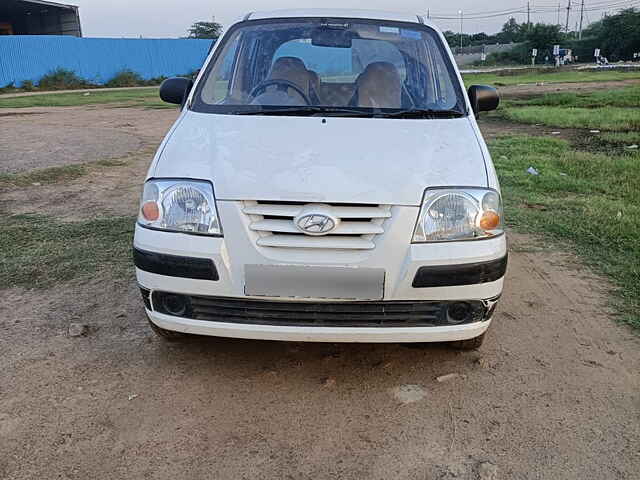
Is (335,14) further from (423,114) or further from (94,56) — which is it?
(94,56)

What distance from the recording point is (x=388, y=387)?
269cm

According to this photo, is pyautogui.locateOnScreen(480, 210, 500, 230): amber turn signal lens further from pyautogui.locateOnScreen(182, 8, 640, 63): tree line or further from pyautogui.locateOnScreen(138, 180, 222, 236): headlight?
pyautogui.locateOnScreen(182, 8, 640, 63): tree line

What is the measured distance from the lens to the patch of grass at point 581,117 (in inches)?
425

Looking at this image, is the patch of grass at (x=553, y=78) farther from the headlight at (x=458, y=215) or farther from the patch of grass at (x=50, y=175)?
the headlight at (x=458, y=215)

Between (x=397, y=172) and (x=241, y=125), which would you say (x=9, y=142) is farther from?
(x=397, y=172)

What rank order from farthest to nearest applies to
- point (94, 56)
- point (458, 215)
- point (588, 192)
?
1. point (94, 56)
2. point (588, 192)
3. point (458, 215)

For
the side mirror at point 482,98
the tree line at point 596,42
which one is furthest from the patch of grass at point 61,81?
the tree line at point 596,42

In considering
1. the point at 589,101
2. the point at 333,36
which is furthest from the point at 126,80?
the point at 333,36

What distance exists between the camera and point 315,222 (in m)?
2.39

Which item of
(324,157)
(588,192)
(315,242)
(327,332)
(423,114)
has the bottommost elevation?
(588,192)

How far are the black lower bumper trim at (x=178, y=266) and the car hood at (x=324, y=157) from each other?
0.29m

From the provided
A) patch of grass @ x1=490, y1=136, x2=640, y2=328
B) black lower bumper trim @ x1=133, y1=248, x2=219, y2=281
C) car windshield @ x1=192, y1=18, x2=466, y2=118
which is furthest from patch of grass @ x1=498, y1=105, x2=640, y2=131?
black lower bumper trim @ x1=133, y1=248, x2=219, y2=281

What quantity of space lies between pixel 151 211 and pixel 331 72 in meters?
1.71

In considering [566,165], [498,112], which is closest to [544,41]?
[498,112]
